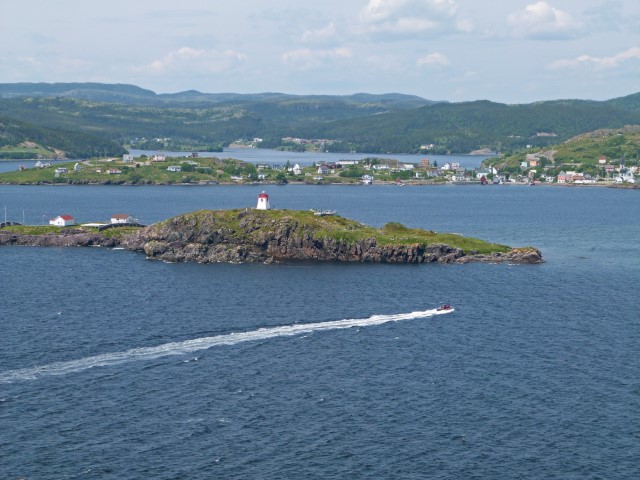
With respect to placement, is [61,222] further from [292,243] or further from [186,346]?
[186,346]

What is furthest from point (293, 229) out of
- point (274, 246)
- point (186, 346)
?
point (186, 346)

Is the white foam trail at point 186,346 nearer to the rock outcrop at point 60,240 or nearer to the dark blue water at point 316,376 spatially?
the dark blue water at point 316,376

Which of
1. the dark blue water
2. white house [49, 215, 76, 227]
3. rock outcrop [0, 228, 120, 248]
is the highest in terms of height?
white house [49, 215, 76, 227]

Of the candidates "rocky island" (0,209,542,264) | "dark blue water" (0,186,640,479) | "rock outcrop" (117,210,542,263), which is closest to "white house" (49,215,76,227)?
"rocky island" (0,209,542,264)

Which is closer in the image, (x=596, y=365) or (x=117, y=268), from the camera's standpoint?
(x=596, y=365)

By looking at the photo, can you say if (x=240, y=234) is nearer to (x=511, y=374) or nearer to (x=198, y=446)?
(x=511, y=374)

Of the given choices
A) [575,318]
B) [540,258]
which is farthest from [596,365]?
[540,258]

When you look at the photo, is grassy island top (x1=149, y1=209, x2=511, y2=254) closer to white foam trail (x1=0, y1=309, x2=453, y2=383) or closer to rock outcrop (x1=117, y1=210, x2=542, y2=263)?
rock outcrop (x1=117, y1=210, x2=542, y2=263)
